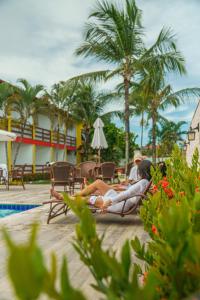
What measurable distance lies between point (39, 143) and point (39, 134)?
2.70ft

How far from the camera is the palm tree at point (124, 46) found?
1451cm

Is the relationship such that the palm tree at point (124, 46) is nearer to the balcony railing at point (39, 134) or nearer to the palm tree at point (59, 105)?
the balcony railing at point (39, 134)

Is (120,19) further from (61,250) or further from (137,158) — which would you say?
(61,250)

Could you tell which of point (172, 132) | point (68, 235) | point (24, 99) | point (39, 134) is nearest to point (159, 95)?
point (24, 99)

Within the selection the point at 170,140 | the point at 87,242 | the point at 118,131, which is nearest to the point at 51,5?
the point at 87,242

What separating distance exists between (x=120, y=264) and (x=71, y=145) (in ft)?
105

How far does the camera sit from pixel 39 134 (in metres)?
26.7

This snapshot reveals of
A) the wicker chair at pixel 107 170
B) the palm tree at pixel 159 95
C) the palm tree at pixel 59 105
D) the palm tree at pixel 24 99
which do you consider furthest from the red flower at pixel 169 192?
the palm tree at pixel 59 105

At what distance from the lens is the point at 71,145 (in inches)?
1282

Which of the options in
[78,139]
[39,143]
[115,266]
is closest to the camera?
[115,266]

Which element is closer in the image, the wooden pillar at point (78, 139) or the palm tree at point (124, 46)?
the palm tree at point (124, 46)

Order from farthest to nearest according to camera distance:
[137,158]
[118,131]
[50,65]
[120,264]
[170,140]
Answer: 1. [170,140]
2. [118,131]
3. [50,65]
4. [137,158]
5. [120,264]

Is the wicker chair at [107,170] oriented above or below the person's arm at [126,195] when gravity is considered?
above

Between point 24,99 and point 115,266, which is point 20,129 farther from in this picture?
point 115,266
